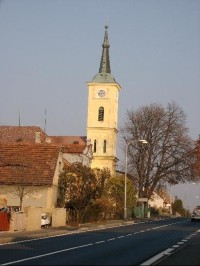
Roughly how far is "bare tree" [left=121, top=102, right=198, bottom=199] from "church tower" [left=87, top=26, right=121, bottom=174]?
85.3 ft

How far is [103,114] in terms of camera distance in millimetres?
107688

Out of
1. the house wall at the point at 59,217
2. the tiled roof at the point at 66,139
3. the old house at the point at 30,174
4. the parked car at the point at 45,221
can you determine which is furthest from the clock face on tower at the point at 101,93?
the parked car at the point at 45,221

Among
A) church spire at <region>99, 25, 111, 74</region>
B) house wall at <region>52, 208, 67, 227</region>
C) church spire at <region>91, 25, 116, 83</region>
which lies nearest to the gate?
house wall at <region>52, 208, 67, 227</region>

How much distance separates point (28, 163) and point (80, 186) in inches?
200

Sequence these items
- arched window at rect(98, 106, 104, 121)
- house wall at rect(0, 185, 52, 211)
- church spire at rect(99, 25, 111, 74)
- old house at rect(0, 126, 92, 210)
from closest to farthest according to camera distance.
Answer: old house at rect(0, 126, 92, 210), house wall at rect(0, 185, 52, 211), arched window at rect(98, 106, 104, 121), church spire at rect(99, 25, 111, 74)

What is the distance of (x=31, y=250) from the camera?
21.2 m

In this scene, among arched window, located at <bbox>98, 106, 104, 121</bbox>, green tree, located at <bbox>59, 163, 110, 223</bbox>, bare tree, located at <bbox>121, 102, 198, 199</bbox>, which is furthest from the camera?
arched window, located at <bbox>98, 106, 104, 121</bbox>

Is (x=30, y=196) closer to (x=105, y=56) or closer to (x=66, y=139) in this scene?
(x=66, y=139)

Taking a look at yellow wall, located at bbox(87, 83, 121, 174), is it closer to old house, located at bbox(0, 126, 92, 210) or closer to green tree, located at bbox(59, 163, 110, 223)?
old house, located at bbox(0, 126, 92, 210)

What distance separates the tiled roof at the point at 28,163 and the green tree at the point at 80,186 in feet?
6.29

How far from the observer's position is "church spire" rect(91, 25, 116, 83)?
365ft

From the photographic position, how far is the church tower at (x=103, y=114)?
4024 inches

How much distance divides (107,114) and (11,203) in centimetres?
5851

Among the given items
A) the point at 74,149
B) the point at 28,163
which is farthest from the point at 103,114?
the point at 28,163
